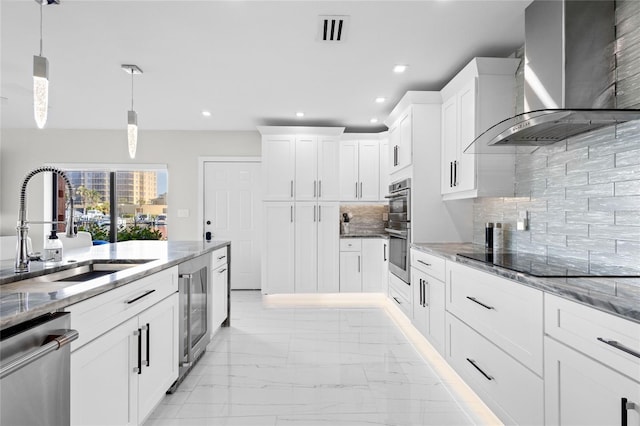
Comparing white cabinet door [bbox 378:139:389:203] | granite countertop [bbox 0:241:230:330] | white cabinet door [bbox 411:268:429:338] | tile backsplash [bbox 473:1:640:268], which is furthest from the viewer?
white cabinet door [bbox 378:139:389:203]

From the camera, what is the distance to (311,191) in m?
4.95

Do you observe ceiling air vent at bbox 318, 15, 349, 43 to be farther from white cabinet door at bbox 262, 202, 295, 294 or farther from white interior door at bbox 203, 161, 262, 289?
white interior door at bbox 203, 161, 262, 289

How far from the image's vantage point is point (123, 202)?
596cm

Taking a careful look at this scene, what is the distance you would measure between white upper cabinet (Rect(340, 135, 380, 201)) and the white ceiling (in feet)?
2.57

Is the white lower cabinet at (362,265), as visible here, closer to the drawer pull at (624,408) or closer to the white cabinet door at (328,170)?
the white cabinet door at (328,170)

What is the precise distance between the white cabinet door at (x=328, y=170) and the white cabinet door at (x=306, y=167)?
7 cm

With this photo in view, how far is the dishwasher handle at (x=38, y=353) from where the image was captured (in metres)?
0.92

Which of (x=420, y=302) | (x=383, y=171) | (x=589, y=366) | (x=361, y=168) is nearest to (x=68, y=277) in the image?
(x=589, y=366)

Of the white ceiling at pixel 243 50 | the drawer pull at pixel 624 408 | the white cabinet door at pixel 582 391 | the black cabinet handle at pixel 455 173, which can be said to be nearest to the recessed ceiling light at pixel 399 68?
the white ceiling at pixel 243 50

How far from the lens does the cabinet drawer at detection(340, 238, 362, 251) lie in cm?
500

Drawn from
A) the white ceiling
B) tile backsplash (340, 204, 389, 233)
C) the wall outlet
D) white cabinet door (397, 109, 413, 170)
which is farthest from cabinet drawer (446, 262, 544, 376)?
tile backsplash (340, 204, 389, 233)

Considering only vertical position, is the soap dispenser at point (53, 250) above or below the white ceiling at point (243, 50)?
below

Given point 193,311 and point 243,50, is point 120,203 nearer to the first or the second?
point 193,311

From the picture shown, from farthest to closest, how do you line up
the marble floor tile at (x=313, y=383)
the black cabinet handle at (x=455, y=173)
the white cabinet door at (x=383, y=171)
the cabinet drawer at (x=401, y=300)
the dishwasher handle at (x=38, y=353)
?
the white cabinet door at (x=383, y=171), the cabinet drawer at (x=401, y=300), the black cabinet handle at (x=455, y=173), the marble floor tile at (x=313, y=383), the dishwasher handle at (x=38, y=353)
